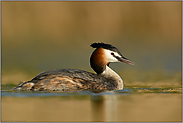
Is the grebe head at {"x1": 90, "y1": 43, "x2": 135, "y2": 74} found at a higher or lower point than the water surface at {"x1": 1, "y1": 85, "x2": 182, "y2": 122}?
higher

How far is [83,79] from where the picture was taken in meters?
12.2

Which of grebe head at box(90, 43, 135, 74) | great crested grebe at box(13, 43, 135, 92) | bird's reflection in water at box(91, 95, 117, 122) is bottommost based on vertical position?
bird's reflection in water at box(91, 95, 117, 122)

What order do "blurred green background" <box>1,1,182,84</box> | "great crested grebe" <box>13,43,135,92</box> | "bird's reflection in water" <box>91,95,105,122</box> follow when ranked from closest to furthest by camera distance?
"bird's reflection in water" <box>91,95,105,122</box> < "great crested grebe" <box>13,43,135,92</box> < "blurred green background" <box>1,1,182,84</box>

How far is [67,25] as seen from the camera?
88.5ft

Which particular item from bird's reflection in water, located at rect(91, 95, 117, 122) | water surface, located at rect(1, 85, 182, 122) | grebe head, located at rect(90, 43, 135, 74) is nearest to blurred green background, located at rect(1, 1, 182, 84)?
grebe head, located at rect(90, 43, 135, 74)

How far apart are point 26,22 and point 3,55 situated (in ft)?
16.2

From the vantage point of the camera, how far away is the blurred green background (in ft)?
71.0

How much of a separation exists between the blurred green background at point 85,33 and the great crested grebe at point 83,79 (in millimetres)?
6431

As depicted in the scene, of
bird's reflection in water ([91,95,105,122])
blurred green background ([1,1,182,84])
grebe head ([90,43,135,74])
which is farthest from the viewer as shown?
blurred green background ([1,1,182,84])

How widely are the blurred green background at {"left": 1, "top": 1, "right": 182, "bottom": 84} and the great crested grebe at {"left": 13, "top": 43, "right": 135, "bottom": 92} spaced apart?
6.43 m

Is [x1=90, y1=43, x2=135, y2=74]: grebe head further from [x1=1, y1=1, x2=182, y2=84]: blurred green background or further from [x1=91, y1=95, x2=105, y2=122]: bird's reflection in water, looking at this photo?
[x1=1, y1=1, x2=182, y2=84]: blurred green background

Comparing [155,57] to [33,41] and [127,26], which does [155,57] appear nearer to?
[127,26]

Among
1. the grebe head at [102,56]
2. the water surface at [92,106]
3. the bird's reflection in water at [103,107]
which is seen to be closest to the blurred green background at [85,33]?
the grebe head at [102,56]

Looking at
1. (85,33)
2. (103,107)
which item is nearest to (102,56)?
(103,107)
